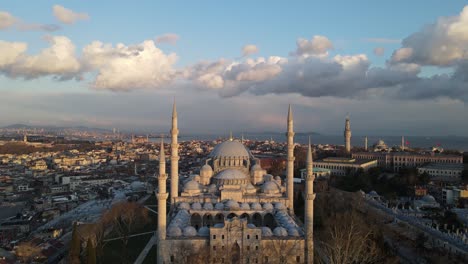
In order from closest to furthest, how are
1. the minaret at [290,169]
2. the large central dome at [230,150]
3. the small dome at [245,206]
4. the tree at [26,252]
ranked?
the tree at [26,252] → the small dome at [245,206] → the minaret at [290,169] → the large central dome at [230,150]

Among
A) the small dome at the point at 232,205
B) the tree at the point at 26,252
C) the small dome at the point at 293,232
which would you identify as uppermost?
the small dome at the point at 232,205

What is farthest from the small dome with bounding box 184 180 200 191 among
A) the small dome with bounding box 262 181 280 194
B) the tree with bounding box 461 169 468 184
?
the tree with bounding box 461 169 468 184

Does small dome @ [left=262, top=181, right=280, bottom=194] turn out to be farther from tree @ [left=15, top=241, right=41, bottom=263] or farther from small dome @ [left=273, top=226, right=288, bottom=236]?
tree @ [left=15, top=241, right=41, bottom=263]

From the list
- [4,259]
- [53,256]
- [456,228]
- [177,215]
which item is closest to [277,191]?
[177,215]

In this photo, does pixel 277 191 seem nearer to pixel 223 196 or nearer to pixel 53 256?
pixel 223 196

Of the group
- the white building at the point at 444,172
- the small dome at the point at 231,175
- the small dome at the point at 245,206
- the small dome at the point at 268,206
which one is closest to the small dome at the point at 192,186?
the small dome at the point at 231,175

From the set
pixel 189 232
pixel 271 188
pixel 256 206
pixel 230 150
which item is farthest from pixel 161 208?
pixel 230 150

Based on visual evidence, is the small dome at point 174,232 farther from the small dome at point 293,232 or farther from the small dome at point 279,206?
the small dome at point 279,206
